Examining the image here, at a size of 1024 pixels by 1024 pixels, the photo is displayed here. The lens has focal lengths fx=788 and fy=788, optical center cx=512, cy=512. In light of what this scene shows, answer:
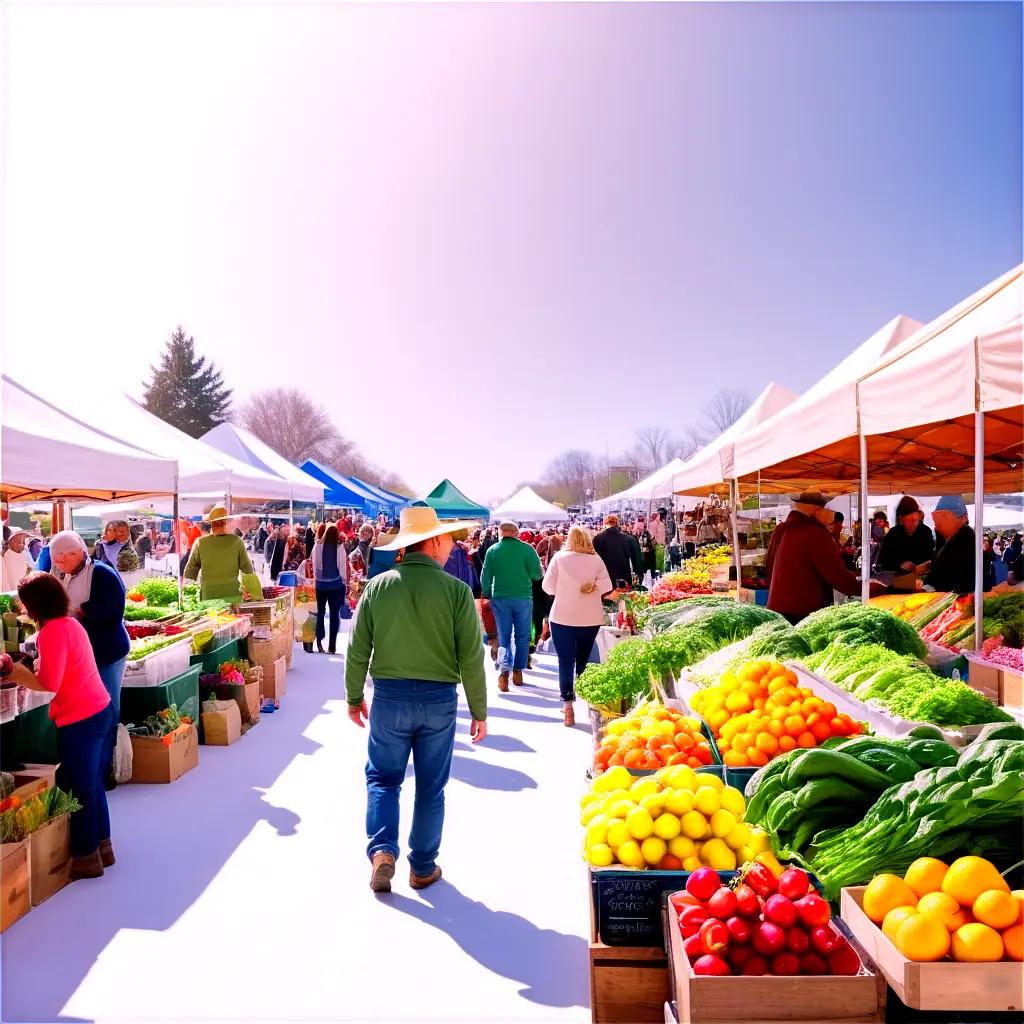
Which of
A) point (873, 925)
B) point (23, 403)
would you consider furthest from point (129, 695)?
point (873, 925)

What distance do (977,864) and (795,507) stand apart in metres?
4.72

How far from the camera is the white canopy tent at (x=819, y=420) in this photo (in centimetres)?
562

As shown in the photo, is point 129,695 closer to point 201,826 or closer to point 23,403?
Result: point 201,826

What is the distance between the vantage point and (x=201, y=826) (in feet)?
16.2

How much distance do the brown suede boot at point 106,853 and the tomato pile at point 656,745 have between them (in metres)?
2.72

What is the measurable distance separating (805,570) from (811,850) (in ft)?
13.9

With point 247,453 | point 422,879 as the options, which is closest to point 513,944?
point 422,879

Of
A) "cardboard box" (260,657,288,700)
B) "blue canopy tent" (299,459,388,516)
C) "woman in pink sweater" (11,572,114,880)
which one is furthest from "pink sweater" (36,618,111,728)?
"blue canopy tent" (299,459,388,516)

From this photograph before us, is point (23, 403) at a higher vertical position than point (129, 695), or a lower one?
higher

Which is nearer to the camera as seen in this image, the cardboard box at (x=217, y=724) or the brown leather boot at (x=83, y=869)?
the brown leather boot at (x=83, y=869)

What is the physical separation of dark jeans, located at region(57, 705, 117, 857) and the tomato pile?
2.70 meters

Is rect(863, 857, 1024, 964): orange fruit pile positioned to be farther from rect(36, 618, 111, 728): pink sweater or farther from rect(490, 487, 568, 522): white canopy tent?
rect(490, 487, 568, 522): white canopy tent

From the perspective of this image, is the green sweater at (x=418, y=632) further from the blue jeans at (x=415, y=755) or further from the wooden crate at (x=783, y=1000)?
the wooden crate at (x=783, y=1000)

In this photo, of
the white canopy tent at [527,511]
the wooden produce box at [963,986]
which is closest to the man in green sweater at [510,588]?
the wooden produce box at [963,986]
